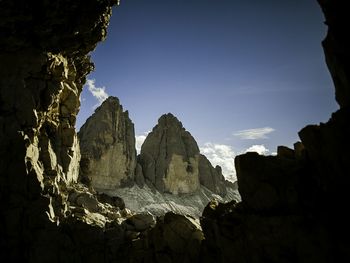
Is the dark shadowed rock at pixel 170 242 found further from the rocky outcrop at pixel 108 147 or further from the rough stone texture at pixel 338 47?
Result: the rocky outcrop at pixel 108 147

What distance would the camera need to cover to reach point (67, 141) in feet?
118

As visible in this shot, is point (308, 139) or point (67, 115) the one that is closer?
point (308, 139)

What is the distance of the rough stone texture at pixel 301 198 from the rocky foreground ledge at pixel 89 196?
6 cm

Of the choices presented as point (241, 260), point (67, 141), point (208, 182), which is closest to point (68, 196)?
point (67, 141)

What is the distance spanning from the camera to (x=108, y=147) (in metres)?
103

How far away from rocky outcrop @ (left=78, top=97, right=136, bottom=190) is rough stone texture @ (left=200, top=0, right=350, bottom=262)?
82833 mm

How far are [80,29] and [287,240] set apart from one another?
29.8 metres

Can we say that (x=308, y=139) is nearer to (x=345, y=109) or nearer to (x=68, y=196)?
(x=345, y=109)

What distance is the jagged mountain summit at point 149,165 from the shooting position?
101 metres

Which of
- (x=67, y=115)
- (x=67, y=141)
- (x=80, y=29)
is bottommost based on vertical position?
(x=67, y=141)

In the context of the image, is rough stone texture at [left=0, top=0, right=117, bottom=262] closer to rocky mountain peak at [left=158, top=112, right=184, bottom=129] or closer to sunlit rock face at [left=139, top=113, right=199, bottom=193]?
sunlit rock face at [left=139, top=113, right=199, bottom=193]

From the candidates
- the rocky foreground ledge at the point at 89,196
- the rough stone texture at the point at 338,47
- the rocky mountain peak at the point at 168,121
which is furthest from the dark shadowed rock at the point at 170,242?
the rocky mountain peak at the point at 168,121

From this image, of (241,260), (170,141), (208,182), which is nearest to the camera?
(241,260)

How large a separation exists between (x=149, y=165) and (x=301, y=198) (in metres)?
99.0
